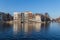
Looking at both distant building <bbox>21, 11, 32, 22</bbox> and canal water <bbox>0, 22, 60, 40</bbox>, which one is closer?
canal water <bbox>0, 22, 60, 40</bbox>

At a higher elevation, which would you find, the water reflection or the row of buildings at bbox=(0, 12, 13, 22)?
the row of buildings at bbox=(0, 12, 13, 22)

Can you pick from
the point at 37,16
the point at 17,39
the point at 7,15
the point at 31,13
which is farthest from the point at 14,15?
the point at 17,39

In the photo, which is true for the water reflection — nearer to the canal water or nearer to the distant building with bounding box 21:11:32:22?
the canal water

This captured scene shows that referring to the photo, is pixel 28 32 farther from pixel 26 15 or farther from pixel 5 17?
pixel 5 17

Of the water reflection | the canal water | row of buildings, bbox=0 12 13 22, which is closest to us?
the canal water

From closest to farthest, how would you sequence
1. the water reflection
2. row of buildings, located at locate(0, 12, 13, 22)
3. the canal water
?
the canal water → the water reflection → row of buildings, located at locate(0, 12, 13, 22)

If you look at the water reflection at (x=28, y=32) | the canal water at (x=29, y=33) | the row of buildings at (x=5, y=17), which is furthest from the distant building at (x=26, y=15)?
the canal water at (x=29, y=33)

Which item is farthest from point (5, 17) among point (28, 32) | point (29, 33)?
point (29, 33)

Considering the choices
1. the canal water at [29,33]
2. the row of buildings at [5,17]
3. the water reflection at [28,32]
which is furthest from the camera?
the row of buildings at [5,17]

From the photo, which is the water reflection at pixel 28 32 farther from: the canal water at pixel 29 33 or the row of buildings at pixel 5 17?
the row of buildings at pixel 5 17

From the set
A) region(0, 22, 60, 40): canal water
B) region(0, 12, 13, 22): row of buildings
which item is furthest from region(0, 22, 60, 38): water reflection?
region(0, 12, 13, 22): row of buildings

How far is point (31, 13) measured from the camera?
26.9 meters

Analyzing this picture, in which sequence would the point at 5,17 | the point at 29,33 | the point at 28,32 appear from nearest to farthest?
the point at 29,33, the point at 28,32, the point at 5,17

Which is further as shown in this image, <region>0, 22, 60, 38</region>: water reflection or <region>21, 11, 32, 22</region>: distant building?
<region>21, 11, 32, 22</region>: distant building
